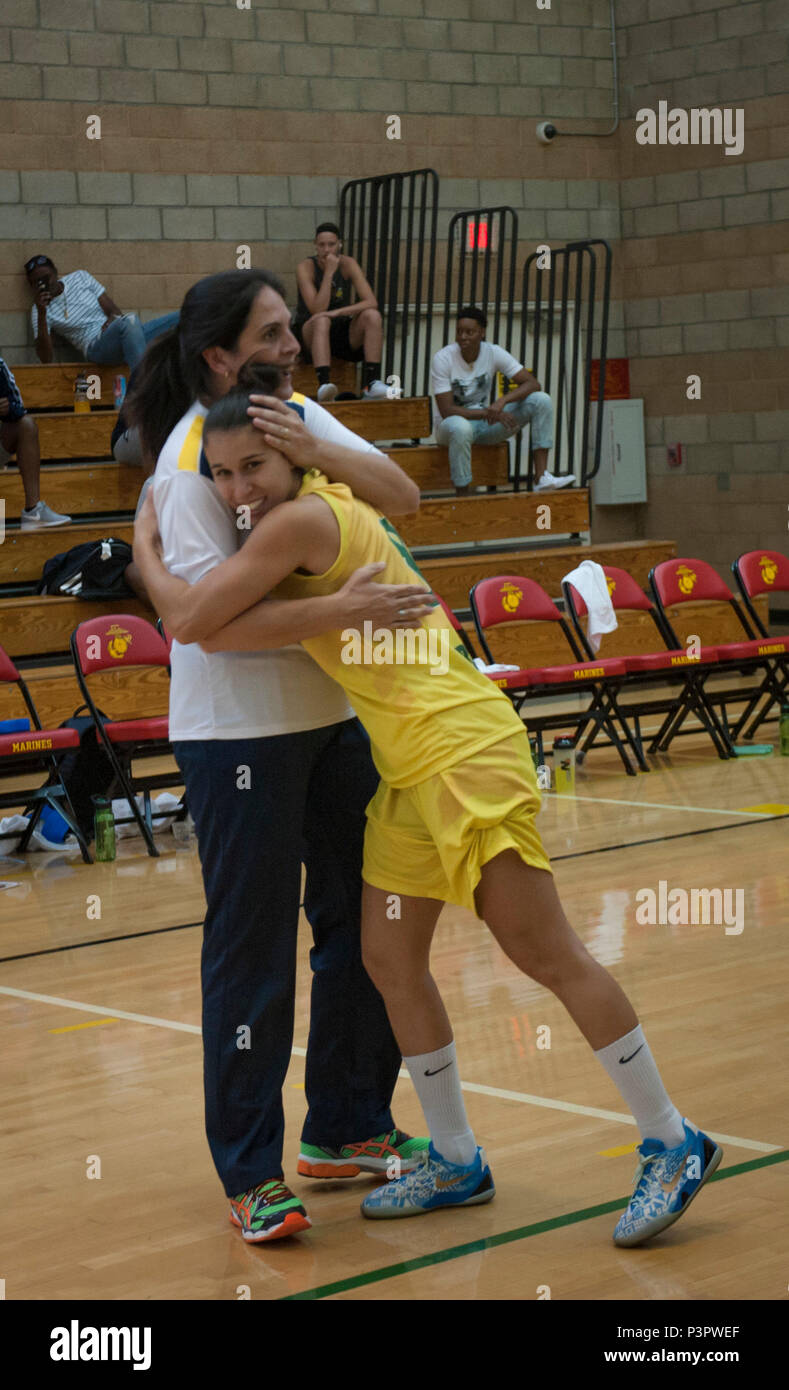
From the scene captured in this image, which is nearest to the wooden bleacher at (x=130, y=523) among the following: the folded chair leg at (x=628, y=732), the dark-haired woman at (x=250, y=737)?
the folded chair leg at (x=628, y=732)

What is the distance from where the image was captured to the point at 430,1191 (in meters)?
2.95

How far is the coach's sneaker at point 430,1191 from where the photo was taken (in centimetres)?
294

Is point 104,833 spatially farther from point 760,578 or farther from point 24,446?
point 760,578

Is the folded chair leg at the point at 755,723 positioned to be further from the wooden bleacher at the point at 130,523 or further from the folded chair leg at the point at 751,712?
the wooden bleacher at the point at 130,523

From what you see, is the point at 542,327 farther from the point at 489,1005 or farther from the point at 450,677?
the point at 450,677

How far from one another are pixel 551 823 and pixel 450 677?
14.0 ft

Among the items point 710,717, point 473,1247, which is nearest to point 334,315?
point 710,717

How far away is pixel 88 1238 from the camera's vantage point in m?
2.95

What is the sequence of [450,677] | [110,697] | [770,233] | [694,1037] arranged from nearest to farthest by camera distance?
[450,677] → [694,1037] → [110,697] → [770,233]

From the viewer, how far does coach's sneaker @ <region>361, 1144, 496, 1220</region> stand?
2.94m

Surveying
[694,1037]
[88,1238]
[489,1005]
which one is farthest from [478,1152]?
[489,1005]

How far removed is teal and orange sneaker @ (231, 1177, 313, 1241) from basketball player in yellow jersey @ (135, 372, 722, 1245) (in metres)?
0.39

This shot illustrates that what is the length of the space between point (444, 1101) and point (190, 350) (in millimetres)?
1302

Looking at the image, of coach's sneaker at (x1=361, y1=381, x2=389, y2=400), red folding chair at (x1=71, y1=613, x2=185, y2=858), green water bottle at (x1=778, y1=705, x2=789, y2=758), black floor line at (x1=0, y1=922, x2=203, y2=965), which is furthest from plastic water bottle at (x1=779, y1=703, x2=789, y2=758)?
coach's sneaker at (x1=361, y1=381, x2=389, y2=400)
